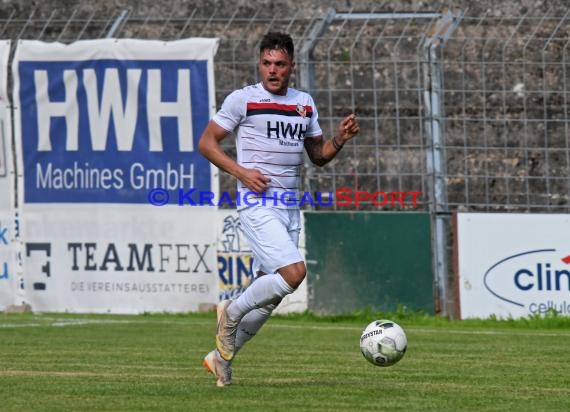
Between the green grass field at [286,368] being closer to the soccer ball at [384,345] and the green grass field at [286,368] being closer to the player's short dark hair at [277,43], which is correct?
the soccer ball at [384,345]

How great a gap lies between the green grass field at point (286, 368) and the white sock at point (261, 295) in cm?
44

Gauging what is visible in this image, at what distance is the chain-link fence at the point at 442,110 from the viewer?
650 inches

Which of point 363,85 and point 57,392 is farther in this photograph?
point 363,85

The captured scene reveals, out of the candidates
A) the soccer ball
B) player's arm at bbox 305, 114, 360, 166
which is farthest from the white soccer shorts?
the soccer ball

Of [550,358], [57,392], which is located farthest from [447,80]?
[57,392]

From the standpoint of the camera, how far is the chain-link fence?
54.1 ft

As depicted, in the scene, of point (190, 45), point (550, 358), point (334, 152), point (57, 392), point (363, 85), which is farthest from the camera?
point (363, 85)

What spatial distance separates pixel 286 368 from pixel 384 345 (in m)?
1.31

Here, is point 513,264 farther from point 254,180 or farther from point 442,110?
point 254,180

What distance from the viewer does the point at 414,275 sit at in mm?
16469

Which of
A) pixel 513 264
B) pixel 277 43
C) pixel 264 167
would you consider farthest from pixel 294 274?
pixel 513 264

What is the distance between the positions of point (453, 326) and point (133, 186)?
3.99 m

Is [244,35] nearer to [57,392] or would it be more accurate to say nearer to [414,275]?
[414,275]

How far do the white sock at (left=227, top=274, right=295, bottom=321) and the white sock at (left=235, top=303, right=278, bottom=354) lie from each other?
0.52ft
